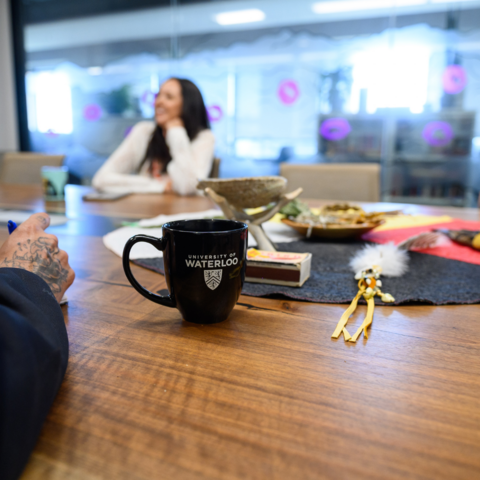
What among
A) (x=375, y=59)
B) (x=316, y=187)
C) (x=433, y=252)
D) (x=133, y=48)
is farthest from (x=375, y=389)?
(x=133, y=48)

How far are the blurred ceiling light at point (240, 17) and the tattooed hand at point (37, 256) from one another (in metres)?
3.90

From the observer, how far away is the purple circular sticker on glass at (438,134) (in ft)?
11.6

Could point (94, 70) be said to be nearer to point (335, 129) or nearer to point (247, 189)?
point (335, 129)

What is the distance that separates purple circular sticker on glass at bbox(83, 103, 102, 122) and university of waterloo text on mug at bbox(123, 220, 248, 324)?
442 cm

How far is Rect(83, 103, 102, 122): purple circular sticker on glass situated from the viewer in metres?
4.38

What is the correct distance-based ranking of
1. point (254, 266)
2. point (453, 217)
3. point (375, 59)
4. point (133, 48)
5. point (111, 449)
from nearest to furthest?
point (111, 449)
point (254, 266)
point (453, 217)
point (375, 59)
point (133, 48)

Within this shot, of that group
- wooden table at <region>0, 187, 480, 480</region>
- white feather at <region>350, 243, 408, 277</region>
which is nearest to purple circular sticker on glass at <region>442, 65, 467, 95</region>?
white feather at <region>350, 243, 408, 277</region>

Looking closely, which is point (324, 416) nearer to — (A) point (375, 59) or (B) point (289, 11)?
(A) point (375, 59)

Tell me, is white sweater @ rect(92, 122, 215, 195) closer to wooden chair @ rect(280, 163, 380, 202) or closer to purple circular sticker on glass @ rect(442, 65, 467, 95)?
wooden chair @ rect(280, 163, 380, 202)

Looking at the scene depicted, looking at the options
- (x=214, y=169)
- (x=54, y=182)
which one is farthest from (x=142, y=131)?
(x=54, y=182)

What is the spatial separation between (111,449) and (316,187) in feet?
5.36

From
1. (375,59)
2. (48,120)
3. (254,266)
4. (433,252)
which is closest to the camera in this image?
(254,266)

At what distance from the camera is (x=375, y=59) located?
350 centimetres

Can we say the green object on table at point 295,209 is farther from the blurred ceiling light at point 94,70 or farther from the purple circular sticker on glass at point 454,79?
the blurred ceiling light at point 94,70
